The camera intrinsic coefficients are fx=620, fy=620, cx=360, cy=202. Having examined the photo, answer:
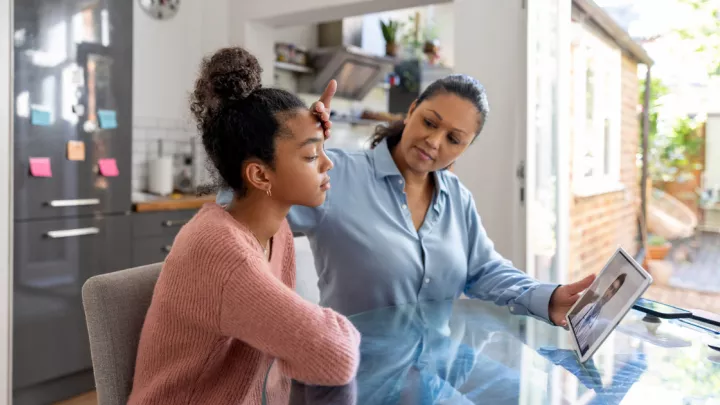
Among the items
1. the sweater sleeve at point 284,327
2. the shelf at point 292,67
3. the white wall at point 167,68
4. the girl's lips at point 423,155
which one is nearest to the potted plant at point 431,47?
the shelf at point 292,67

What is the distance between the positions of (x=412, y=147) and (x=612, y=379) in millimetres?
841

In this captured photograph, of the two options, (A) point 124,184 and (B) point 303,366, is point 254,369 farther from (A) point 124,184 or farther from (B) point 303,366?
(A) point 124,184

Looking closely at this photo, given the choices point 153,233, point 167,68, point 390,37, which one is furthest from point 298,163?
point 390,37

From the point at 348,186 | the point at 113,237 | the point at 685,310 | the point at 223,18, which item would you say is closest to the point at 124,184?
the point at 113,237

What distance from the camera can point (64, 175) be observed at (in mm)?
3031

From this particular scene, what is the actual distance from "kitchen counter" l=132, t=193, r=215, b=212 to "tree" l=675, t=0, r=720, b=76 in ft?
10.6

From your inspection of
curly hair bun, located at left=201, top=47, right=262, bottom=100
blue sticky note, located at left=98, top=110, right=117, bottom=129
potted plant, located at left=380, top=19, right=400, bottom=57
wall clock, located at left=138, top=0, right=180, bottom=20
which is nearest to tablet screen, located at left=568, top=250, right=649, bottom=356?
curly hair bun, located at left=201, top=47, right=262, bottom=100

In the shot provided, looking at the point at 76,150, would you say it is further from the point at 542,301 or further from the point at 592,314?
the point at 592,314

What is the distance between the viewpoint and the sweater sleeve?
1.01 meters

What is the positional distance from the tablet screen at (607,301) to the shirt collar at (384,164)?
59cm

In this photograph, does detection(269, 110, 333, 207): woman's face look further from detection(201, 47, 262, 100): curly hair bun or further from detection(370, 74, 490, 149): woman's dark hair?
detection(370, 74, 490, 149): woman's dark hair

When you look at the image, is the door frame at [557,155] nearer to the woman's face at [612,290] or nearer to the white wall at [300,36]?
the woman's face at [612,290]

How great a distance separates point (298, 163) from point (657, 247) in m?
4.66

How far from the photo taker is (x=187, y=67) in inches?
172
